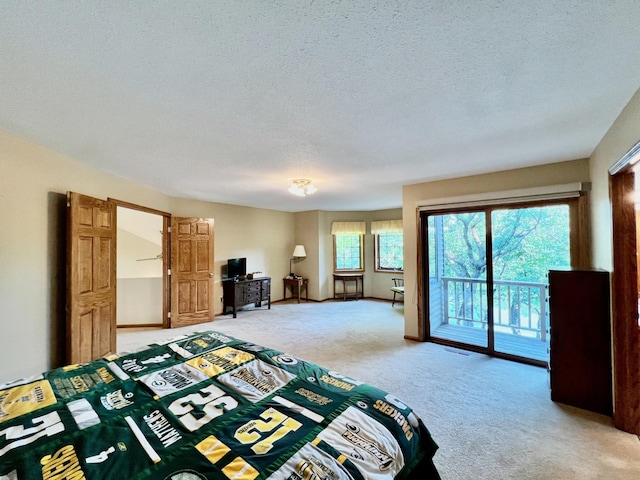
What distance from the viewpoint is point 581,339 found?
253 cm

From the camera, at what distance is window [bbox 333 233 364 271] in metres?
7.53

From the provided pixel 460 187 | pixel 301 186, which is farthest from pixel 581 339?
pixel 301 186

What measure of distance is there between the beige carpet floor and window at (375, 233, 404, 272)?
100 inches

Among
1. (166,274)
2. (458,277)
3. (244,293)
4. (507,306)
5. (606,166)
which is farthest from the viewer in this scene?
(244,293)

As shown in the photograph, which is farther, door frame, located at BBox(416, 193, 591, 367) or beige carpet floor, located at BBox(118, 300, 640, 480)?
door frame, located at BBox(416, 193, 591, 367)

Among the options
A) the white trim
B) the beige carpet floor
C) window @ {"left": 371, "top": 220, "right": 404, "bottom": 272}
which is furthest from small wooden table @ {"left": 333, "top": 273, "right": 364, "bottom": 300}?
the white trim

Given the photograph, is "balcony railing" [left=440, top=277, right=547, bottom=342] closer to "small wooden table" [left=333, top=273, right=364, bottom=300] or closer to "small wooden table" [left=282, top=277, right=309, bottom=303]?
"small wooden table" [left=333, top=273, right=364, bottom=300]

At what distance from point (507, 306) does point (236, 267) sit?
5.01 metres

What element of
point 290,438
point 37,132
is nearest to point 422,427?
point 290,438

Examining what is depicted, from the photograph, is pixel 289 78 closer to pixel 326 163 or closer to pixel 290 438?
pixel 326 163

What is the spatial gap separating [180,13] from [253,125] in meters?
1.02

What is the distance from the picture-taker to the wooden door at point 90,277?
108 inches

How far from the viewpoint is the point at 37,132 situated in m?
2.28

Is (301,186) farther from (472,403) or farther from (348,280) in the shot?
(348,280)
